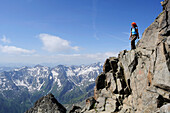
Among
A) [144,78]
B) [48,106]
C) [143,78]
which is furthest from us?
[48,106]

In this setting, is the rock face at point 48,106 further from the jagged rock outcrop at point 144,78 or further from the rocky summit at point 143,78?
the jagged rock outcrop at point 144,78

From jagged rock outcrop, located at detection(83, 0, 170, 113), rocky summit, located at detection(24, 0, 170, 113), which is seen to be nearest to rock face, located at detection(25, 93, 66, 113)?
rocky summit, located at detection(24, 0, 170, 113)

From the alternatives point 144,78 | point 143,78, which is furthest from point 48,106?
point 144,78

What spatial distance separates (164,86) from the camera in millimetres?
20203

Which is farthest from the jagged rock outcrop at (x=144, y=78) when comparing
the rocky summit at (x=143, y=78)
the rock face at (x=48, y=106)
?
the rock face at (x=48, y=106)

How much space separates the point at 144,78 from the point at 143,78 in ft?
0.80

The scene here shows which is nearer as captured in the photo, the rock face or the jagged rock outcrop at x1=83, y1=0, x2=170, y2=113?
the jagged rock outcrop at x1=83, y1=0, x2=170, y2=113

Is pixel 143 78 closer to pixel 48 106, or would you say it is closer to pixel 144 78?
pixel 144 78

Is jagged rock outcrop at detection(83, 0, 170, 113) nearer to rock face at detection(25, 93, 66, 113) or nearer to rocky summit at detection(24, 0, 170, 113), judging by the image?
rocky summit at detection(24, 0, 170, 113)

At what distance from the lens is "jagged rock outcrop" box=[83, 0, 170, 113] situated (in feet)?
67.9

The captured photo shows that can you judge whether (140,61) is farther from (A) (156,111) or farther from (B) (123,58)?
(A) (156,111)

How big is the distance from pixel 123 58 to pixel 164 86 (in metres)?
14.1

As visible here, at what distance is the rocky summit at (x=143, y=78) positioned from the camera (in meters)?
20.7

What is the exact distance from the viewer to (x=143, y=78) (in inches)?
994
